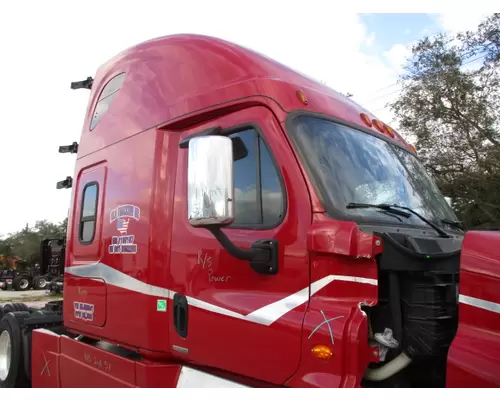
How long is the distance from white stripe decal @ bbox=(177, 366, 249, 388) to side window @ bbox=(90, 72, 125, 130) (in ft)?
8.19

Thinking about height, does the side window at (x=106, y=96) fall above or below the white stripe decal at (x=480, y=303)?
above

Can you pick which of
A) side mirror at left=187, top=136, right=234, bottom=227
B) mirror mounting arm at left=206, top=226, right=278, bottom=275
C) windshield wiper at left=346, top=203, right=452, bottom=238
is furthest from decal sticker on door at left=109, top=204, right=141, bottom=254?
windshield wiper at left=346, top=203, right=452, bottom=238

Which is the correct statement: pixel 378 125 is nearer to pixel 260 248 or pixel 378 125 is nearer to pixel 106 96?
pixel 260 248

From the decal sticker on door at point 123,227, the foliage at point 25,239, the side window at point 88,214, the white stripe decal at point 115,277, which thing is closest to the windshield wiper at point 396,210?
the white stripe decal at point 115,277

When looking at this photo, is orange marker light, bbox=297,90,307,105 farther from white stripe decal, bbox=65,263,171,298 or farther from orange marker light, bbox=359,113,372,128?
white stripe decal, bbox=65,263,171,298

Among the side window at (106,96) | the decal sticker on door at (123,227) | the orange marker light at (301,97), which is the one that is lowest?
the decal sticker on door at (123,227)

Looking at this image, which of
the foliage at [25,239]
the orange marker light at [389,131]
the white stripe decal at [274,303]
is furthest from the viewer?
the foliage at [25,239]

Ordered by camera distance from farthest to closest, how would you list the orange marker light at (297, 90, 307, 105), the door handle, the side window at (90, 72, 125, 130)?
the side window at (90, 72, 125, 130) → the door handle → the orange marker light at (297, 90, 307, 105)

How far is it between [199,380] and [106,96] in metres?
2.79

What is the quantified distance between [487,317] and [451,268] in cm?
46

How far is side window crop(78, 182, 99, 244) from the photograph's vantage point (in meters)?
4.21

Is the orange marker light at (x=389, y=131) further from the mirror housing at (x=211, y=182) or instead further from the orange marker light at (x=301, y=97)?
the mirror housing at (x=211, y=182)

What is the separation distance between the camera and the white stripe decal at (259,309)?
2504mm

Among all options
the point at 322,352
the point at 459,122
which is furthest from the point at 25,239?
the point at 322,352
